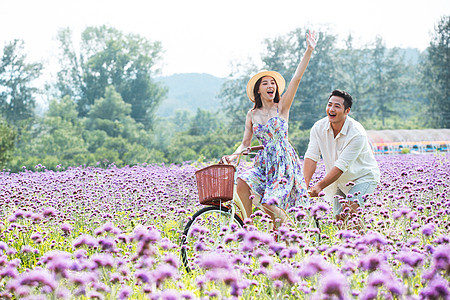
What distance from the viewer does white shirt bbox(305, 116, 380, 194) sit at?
430 centimetres

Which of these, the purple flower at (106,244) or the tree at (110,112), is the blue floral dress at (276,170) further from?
the tree at (110,112)

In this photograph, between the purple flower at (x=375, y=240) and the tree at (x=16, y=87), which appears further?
the tree at (x=16, y=87)

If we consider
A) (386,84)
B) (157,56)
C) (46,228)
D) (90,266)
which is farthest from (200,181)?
(386,84)

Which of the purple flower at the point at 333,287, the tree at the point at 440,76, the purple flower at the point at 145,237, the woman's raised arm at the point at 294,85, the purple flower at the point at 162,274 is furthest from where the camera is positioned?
the tree at the point at 440,76

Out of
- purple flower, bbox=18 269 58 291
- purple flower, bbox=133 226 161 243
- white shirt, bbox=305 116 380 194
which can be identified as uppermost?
white shirt, bbox=305 116 380 194

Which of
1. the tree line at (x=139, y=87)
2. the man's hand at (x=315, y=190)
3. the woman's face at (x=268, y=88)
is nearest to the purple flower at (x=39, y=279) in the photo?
the man's hand at (x=315, y=190)

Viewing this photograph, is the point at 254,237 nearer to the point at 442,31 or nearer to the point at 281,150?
the point at 281,150

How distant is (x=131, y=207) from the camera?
573 cm

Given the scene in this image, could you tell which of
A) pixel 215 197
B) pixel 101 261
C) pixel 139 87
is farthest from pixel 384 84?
pixel 101 261

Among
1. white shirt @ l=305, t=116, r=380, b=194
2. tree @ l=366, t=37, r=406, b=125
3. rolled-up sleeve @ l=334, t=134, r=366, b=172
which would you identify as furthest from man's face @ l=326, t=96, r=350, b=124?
tree @ l=366, t=37, r=406, b=125

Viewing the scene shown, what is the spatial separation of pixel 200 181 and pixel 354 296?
173 centimetres

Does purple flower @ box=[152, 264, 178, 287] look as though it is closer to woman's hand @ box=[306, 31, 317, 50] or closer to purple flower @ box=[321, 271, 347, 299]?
purple flower @ box=[321, 271, 347, 299]

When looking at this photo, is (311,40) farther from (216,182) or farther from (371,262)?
(371,262)

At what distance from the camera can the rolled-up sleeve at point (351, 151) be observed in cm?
418
